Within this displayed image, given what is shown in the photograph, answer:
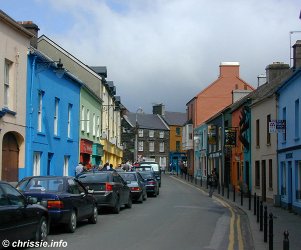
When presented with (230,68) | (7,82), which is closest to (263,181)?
(7,82)

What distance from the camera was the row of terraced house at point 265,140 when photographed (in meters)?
23.8

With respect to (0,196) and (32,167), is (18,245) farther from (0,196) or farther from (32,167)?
(32,167)

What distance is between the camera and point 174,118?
110 meters

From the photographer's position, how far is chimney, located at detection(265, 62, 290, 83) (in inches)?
1406

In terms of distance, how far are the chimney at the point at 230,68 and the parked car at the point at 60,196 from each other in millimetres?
49329

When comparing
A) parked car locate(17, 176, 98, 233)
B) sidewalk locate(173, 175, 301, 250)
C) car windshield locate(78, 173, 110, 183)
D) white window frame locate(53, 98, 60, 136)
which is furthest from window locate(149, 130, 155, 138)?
parked car locate(17, 176, 98, 233)

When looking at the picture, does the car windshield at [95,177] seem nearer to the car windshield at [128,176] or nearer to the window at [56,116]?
the car windshield at [128,176]

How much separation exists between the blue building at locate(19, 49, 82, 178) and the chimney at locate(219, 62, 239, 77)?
33.6 m

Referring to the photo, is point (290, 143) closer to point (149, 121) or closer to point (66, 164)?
point (66, 164)

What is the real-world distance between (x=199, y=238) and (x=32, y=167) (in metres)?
11.3

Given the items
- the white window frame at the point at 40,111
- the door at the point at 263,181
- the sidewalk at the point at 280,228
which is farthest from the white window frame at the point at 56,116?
the door at the point at 263,181

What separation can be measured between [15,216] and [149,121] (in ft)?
312

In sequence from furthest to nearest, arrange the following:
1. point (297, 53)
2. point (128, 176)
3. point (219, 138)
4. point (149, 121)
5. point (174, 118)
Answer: point (174, 118)
point (149, 121)
point (219, 138)
point (297, 53)
point (128, 176)

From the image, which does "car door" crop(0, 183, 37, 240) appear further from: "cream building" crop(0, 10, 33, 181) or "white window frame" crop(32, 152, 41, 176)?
"white window frame" crop(32, 152, 41, 176)
